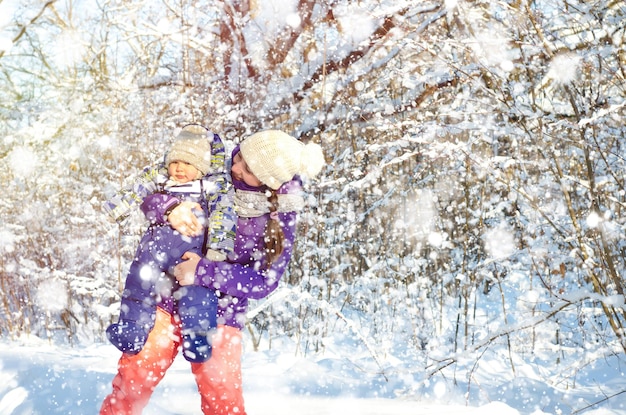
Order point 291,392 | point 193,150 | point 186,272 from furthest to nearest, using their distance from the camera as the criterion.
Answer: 1. point 291,392
2. point 193,150
3. point 186,272

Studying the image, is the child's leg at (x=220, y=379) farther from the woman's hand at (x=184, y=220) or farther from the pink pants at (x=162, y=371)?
the woman's hand at (x=184, y=220)

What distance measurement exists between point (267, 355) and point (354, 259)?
101 inches

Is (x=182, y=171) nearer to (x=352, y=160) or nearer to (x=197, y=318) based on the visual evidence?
(x=197, y=318)

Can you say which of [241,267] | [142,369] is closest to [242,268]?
[241,267]

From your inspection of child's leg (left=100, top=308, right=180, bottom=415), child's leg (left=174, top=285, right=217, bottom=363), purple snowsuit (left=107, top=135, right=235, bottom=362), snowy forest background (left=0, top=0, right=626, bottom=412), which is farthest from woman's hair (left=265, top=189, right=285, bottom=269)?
snowy forest background (left=0, top=0, right=626, bottom=412)

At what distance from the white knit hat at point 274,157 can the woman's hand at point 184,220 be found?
27 cm

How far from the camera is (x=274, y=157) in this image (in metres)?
1.72

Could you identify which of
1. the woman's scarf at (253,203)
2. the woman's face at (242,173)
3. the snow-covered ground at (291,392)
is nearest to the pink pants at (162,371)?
the woman's scarf at (253,203)

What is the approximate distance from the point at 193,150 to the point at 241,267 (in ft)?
1.53

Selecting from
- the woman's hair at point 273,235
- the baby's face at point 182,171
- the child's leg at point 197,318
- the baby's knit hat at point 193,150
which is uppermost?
the baby's knit hat at point 193,150

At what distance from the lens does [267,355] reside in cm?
427

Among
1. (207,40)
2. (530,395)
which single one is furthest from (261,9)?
(530,395)

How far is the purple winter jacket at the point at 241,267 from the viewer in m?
1.69

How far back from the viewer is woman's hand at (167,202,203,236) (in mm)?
1675
